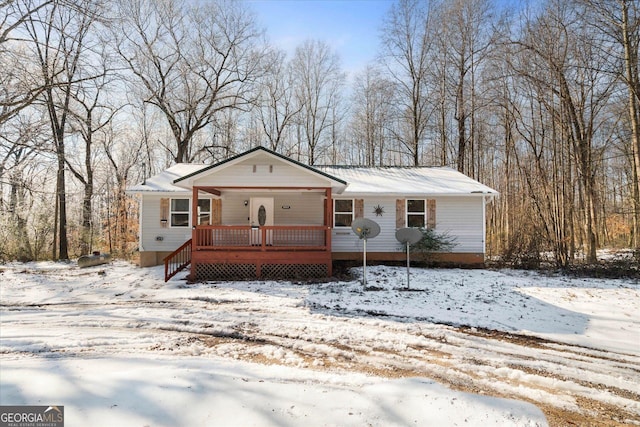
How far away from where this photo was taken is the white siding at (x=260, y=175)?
10.2m

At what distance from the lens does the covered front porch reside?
10695 millimetres

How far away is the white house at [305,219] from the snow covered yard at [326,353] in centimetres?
153

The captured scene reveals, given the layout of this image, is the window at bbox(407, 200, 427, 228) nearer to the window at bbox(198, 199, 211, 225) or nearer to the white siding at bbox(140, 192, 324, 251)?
the white siding at bbox(140, 192, 324, 251)

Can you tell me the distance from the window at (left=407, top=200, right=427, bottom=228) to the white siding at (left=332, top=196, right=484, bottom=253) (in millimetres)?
522

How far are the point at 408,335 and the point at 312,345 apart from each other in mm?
1729

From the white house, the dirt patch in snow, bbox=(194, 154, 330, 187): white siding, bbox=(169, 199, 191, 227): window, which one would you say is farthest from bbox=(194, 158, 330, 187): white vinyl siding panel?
the dirt patch in snow

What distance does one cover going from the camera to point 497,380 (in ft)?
13.4

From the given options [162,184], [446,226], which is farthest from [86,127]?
[446,226]

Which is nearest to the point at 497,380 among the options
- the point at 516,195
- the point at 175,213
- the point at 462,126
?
the point at 175,213

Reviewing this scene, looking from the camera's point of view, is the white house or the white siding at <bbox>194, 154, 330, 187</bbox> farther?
the white house

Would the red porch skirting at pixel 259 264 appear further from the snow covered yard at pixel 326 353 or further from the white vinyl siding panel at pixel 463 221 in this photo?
the white vinyl siding panel at pixel 463 221

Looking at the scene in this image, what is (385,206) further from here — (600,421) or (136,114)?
(136,114)

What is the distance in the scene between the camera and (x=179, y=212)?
1327 cm

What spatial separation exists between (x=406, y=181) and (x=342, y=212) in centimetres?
316
